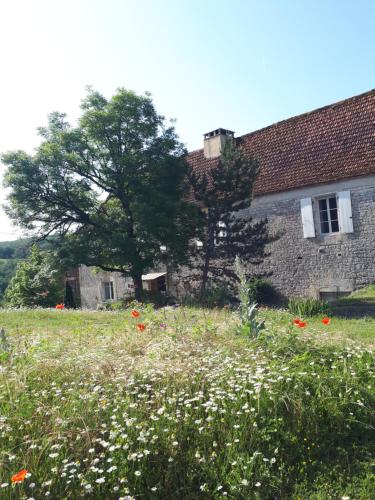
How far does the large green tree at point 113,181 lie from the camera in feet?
48.3

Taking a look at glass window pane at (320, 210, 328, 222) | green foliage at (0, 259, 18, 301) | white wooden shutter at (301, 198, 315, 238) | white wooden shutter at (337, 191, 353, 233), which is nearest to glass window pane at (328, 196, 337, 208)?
glass window pane at (320, 210, 328, 222)

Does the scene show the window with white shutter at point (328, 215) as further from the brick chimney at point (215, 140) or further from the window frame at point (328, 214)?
the brick chimney at point (215, 140)

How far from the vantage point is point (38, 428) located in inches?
132

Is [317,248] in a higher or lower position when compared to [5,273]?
lower

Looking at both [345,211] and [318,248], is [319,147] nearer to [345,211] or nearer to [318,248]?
[345,211]

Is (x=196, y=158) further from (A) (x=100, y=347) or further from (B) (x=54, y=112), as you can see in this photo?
(A) (x=100, y=347)

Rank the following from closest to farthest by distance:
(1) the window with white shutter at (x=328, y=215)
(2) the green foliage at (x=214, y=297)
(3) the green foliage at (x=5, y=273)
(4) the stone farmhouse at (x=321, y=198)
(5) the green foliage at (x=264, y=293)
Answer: (2) the green foliage at (x=214, y=297) < (4) the stone farmhouse at (x=321, y=198) < (1) the window with white shutter at (x=328, y=215) < (5) the green foliage at (x=264, y=293) < (3) the green foliage at (x=5, y=273)

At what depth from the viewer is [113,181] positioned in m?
15.6

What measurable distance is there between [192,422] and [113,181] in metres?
12.9

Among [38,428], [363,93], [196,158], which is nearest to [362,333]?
[38,428]

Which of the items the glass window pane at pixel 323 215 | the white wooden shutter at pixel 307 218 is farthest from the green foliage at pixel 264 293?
the glass window pane at pixel 323 215

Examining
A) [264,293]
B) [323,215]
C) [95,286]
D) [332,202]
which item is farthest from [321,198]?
[95,286]

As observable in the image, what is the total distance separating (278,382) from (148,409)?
3.84 feet

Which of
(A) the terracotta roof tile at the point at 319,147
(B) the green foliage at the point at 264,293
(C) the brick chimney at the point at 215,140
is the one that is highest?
(C) the brick chimney at the point at 215,140
